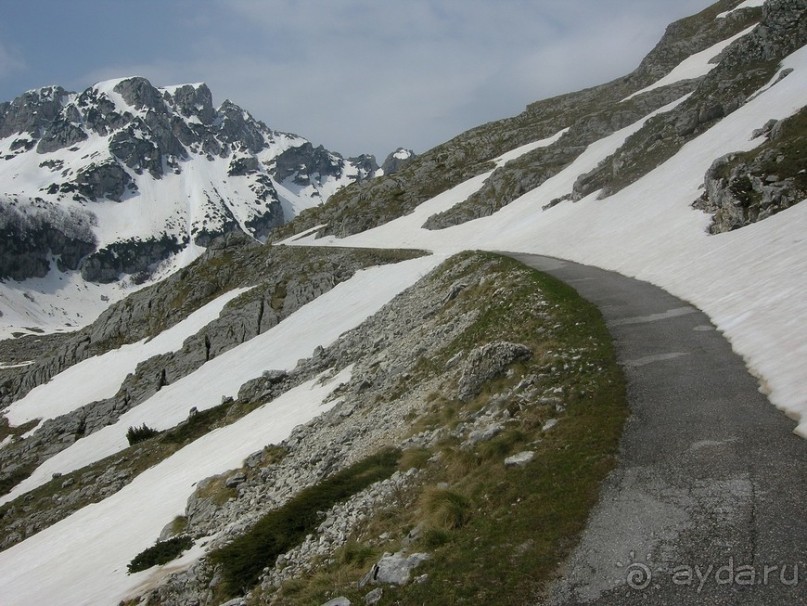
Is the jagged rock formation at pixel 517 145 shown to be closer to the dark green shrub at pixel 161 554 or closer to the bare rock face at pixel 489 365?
the bare rock face at pixel 489 365

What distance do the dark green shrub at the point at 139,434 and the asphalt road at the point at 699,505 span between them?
1534 inches

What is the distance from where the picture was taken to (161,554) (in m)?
16.3

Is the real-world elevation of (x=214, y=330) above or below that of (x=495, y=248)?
above

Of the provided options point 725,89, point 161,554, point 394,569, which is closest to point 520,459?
point 394,569

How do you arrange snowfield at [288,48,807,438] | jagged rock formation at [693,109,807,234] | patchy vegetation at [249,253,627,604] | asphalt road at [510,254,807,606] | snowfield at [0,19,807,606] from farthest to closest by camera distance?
jagged rock formation at [693,109,807,234]
snowfield at [0,19,807,606]
snowfield at [288,48,807,438]
patchy vegetation at [249,253,627,604]
asphalt road at [510,254,807,606]

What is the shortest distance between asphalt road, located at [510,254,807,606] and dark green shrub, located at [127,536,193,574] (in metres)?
14.2

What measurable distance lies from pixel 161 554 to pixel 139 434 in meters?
27.0

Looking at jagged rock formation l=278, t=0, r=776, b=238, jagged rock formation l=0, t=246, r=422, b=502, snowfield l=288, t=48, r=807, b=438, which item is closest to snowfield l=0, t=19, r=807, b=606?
snowfield l=288, t=48, r=807, b=438

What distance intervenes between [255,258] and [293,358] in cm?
3508

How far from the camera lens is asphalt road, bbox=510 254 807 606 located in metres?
5.73

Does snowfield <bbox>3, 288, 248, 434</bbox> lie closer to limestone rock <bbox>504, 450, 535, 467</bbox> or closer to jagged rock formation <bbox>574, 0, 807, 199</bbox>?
jagged rock formation <bbox>574, 0, 807, 199</bbox>

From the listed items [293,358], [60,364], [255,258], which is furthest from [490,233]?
[60,364]

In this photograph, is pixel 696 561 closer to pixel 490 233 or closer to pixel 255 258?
pixel 490 233

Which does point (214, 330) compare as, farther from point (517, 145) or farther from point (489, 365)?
point (517, 145)
